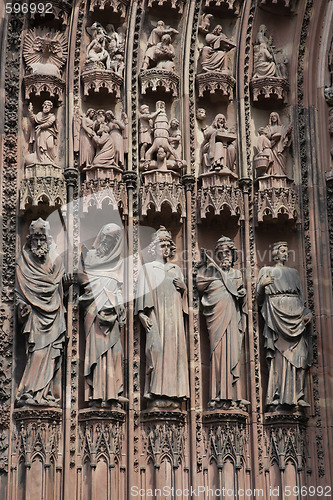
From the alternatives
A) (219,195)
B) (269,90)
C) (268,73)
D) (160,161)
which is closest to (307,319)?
(219,195)

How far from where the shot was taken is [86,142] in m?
14.1

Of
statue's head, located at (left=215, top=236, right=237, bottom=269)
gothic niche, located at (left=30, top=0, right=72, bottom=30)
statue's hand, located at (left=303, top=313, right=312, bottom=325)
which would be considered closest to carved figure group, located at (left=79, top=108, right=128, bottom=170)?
gothic niche, located at (left=30, top=0, right=72, bottom=30)

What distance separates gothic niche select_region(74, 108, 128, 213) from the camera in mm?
13844

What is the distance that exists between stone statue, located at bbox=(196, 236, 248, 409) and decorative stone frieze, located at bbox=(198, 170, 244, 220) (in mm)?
401

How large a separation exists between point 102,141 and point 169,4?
235 centimetres

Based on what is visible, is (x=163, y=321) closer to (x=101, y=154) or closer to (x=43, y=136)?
(x=101, y=154)

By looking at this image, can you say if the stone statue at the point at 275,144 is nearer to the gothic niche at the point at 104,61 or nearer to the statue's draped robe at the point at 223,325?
the statue's draped robe at the point at 223,325

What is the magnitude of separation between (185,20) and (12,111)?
2839 millimetres

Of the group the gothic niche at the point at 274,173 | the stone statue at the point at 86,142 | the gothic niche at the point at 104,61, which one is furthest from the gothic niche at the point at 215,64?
the stone statue at the point at 86,142

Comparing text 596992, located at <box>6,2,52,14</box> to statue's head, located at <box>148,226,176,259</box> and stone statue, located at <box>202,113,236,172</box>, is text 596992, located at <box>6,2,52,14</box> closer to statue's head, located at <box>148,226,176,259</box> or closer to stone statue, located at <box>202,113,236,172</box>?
stone statue, located at <box>202,113,236,172</box>

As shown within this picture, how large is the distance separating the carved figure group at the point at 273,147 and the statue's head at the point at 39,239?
3.03 meters

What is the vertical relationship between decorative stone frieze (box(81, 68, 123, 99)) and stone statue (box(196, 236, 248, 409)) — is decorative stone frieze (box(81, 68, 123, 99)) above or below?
above

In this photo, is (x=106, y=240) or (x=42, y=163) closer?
(x=106, y=240)

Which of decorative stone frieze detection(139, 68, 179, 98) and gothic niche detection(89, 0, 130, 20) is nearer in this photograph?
decorative stone frieze detection(139, 68, 179, 98)
